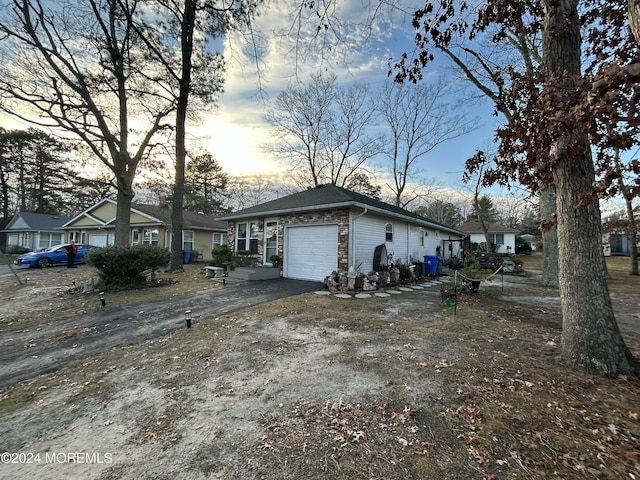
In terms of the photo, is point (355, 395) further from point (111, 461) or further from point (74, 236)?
point (74, 236)

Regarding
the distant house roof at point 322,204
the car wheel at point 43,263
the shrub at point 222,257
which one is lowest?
the car wheel at point 43,263

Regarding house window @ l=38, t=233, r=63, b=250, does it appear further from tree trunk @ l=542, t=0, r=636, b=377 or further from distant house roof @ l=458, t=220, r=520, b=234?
distant house roof @ l=458, t=220, r=520, b=234

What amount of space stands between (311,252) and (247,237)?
160 inches

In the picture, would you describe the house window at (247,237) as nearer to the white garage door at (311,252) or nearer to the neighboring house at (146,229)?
the white garage door at (311,252)

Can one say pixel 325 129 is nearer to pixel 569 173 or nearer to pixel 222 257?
pixel 222 257

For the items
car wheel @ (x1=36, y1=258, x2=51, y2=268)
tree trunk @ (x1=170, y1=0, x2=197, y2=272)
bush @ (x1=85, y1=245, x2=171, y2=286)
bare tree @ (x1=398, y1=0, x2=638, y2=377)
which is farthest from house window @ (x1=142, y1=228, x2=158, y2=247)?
bare tree @ (x1=398, y1=0, x2=638, y2=377)

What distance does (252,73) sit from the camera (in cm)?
436

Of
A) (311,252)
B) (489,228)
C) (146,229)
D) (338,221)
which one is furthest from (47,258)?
(489,228)

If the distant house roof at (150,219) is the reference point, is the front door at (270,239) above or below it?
below

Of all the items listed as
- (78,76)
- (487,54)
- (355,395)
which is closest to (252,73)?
(355,395)

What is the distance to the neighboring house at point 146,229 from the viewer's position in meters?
19.0

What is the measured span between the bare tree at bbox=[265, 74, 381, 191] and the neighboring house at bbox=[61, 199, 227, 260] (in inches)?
336

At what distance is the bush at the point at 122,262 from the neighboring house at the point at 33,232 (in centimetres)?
2363

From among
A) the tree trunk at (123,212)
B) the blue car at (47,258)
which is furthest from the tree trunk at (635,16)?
the blue car at (47,258)
